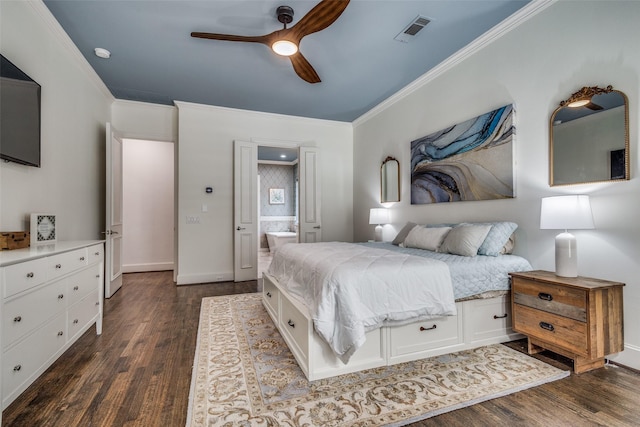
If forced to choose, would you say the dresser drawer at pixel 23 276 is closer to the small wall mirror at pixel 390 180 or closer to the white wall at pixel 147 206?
the small wall mirror at pixel 390 180

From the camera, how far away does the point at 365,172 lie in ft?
17.1

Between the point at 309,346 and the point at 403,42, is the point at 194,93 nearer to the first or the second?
the point at 403,42

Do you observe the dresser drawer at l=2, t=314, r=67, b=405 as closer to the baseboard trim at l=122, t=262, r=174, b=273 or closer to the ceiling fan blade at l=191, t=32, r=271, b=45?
the ceiling fan blade at l=191, t=32, r=271, b=45

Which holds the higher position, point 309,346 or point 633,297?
point 633,297

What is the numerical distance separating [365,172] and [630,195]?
3.57m

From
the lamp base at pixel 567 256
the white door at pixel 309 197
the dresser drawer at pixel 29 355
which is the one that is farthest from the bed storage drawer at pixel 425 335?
the white door at pixel 309 197

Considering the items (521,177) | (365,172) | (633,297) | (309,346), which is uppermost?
(365,172)

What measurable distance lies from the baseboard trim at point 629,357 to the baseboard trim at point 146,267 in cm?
608

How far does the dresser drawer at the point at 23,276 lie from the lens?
1446 millimetres

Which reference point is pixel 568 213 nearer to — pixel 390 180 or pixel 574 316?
pixel 574 316

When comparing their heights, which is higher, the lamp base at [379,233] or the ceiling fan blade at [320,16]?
the ceiling fan blade at [320,16]

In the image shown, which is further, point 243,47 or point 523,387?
point 243,47

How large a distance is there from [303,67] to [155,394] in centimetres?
280

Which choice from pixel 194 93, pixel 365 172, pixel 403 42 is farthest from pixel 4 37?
pixel 365 172
